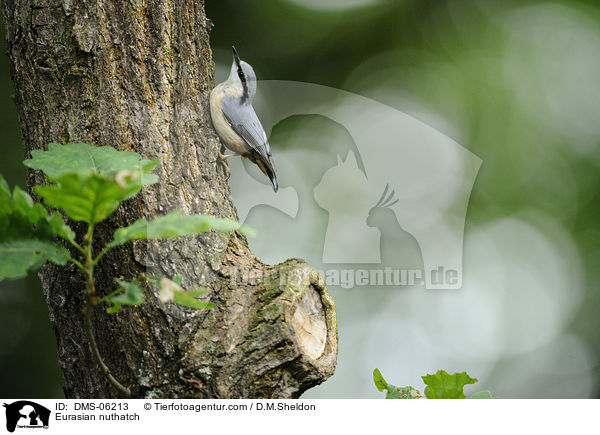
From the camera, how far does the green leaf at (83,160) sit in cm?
43

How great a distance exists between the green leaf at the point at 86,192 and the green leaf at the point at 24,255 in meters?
0.05

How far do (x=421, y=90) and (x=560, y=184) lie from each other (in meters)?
0.36

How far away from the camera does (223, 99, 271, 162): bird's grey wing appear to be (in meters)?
0.74

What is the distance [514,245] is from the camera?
2.86ft

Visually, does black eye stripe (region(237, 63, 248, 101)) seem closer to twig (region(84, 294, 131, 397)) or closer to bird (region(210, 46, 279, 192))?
bird (region(210, 46, 279, 192))

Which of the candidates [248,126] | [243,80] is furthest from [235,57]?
[248,126]

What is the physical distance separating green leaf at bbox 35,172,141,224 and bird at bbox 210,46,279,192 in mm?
360

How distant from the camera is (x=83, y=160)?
17.6 inches

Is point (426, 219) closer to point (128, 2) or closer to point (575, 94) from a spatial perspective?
point (575, 94)

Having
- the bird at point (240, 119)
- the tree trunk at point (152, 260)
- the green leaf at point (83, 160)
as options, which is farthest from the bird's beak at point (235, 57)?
Result: the green leaf at point (83, 160)

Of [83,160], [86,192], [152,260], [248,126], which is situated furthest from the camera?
[248,126]

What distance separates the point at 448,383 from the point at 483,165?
459mm
